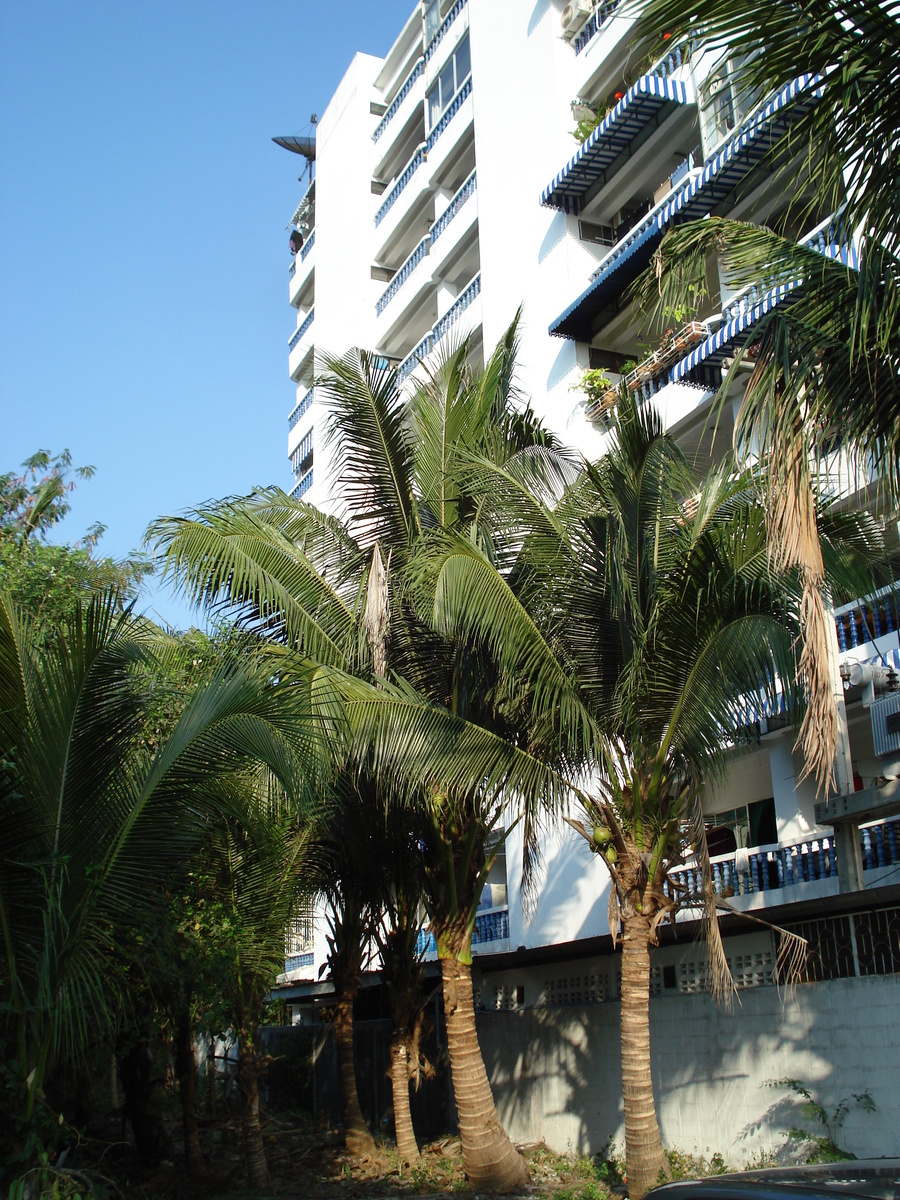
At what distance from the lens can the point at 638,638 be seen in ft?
33.7

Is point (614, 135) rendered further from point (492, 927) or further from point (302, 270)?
point (302, 270)

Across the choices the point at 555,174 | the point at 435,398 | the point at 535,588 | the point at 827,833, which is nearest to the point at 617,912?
the point at 535,588

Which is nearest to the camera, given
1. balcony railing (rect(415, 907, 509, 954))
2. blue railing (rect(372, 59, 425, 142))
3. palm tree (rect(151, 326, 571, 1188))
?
palm tree (rect(151, 326, 571, 1188))

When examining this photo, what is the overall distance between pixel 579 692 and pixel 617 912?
86.5 inches

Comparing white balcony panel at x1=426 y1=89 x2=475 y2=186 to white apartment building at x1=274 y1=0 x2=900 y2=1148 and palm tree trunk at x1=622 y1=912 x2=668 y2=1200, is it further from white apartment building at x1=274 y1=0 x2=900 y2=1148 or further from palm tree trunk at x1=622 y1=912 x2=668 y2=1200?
palm tree trunk at x1=622 y1=912 x2=668 y2=1200

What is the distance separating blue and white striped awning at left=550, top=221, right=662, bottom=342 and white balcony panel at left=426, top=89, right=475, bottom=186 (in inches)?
360

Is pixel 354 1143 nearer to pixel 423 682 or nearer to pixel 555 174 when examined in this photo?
pixel 423 682

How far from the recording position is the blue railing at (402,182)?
3222cm

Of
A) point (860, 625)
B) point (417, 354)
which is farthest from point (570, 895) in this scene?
point (417, 354)

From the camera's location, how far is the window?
98.1ft

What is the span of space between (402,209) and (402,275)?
2184mm

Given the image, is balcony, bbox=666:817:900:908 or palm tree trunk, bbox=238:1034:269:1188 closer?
balcony, bbox=666:817:900:908

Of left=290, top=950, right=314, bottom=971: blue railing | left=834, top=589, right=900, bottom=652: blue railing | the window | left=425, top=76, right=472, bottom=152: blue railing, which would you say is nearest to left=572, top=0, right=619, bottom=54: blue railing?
left=425, top=76, right=472, bottom=152: blue railing

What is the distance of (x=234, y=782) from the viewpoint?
10102 mm
